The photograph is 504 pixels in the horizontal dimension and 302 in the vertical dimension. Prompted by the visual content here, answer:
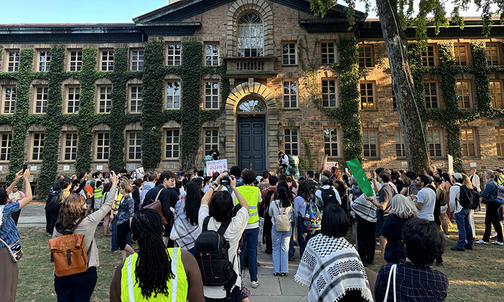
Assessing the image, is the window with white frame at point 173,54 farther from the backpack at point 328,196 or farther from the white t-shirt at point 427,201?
the white t-shirt at point 427,201

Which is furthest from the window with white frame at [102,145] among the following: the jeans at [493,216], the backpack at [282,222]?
the jeans at [493,216]

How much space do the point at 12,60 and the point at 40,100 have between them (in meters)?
4.42

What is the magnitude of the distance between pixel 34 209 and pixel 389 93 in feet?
87.6

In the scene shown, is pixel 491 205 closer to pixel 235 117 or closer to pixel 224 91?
pixel 235 117

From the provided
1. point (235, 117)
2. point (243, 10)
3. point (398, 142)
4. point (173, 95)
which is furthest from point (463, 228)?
point (243, 10)

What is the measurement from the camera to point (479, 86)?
21.2m

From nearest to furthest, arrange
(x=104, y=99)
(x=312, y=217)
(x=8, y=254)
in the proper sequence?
(x=8, y=254), (x=312, y=217), (x=104, y=99)

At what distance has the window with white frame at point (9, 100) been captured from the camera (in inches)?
871

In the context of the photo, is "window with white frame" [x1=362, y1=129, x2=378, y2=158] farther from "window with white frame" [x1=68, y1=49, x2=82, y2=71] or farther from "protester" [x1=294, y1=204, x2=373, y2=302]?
"window with white frame" [x1=68, y1=49, x2=82, y2=71]

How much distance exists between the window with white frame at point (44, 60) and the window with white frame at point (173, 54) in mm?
10311

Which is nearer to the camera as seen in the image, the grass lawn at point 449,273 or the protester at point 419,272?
the protester at point 419,272

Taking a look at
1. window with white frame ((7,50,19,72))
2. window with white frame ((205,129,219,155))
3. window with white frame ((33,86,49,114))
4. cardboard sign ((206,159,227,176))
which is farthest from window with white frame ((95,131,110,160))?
cardboard sign ((206,159,227,176))

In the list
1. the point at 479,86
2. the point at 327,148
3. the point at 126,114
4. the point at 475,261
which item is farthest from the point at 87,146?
the point at 479,86

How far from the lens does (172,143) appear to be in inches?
818
